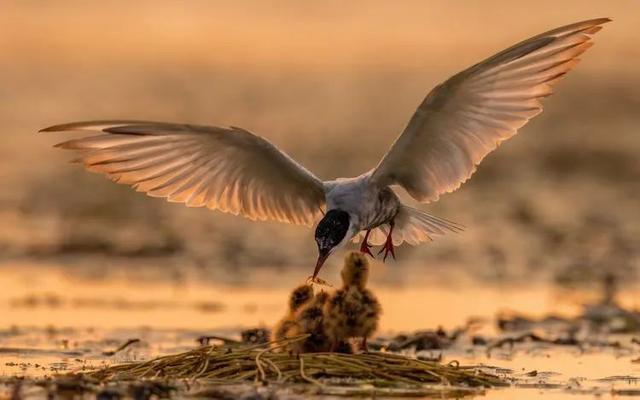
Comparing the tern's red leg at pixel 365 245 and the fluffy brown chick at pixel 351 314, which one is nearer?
the fluffy brown chick at pixel 351 314

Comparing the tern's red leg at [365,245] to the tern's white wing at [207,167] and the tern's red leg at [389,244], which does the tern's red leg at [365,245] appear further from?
the tern's white wing at [207,167]

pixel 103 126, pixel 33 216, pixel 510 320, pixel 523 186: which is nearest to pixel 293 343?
pixel 103 126

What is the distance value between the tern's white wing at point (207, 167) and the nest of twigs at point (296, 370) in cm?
125

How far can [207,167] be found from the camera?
9.95m

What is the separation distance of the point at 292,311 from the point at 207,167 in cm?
105

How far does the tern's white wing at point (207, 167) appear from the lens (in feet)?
30.8

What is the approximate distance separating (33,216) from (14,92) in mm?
7870

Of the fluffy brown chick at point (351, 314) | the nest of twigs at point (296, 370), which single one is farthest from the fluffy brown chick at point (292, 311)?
the nest of twigs at point (296, 370)

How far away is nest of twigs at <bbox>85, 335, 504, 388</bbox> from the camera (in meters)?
8.78

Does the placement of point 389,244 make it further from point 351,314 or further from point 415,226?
point 351,314

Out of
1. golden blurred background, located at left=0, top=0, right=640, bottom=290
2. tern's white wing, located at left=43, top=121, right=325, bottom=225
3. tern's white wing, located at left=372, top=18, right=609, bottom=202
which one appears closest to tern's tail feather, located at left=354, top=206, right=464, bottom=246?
tern's white wing, located at left=372, top=18, right=609, bottom=202

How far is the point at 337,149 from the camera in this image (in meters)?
20.4

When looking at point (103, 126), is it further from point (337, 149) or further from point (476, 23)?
point (476, 23)

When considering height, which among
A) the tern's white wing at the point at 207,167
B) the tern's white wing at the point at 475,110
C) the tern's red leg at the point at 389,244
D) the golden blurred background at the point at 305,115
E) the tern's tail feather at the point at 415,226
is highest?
the golden blurred background at the point at 305,115
